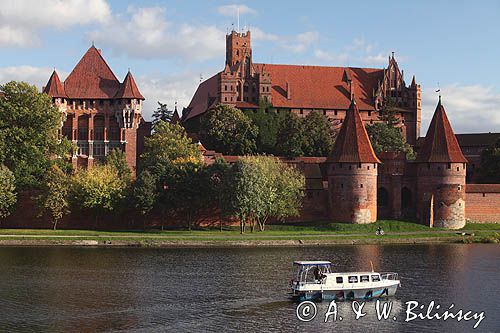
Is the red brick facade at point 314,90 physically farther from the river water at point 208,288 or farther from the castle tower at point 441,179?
the river water at point 208,288

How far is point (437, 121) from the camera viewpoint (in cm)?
7750

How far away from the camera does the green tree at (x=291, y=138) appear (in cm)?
8825

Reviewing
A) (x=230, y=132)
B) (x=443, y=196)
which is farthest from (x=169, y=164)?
(x=443, y=196)

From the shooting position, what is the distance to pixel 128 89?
93.9 metres

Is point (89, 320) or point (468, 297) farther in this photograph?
point (468, 297)

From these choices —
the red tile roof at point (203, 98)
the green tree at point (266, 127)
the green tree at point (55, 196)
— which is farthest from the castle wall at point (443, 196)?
the red tile roof at point (203, 98)

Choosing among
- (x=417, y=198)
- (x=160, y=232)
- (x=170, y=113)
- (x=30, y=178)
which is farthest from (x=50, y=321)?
(x=170, y=113)

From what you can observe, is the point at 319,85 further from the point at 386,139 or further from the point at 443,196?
the point at 443,196

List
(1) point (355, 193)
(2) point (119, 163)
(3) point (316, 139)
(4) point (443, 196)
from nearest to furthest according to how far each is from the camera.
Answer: (1) point (355, 193)
(4) point (443, 196)
(2) point (119, 163)
(3) point (316, 139)

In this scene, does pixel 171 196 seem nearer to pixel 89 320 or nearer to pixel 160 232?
pixel 160 232

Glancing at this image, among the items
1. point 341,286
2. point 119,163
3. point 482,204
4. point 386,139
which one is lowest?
point 341,286

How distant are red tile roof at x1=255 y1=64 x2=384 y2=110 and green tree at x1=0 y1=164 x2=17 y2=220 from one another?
42700 mm

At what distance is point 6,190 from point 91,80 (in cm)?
2936

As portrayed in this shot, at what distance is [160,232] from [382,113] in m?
48.5
